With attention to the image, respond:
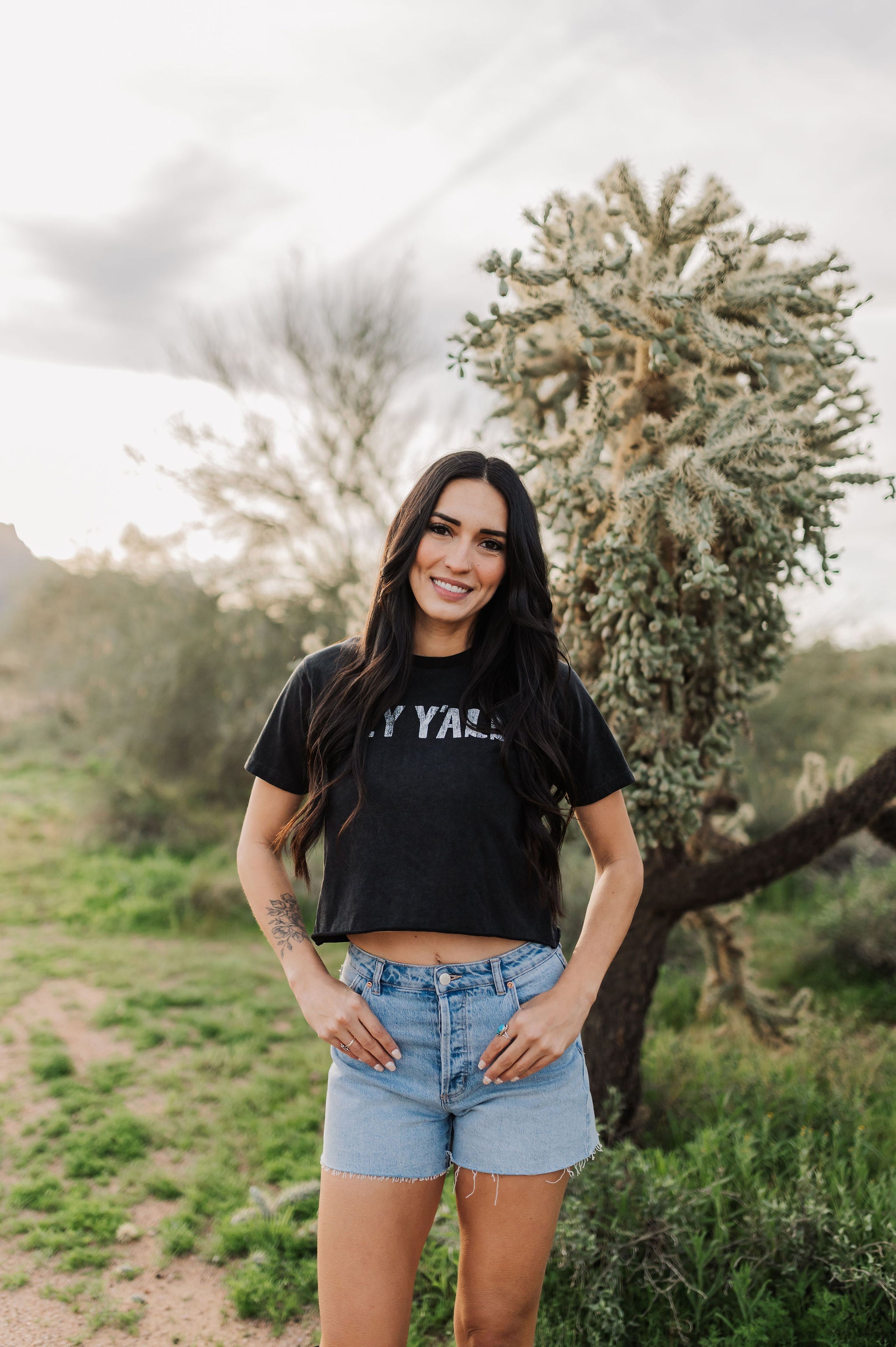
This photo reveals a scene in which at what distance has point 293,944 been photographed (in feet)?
6.82

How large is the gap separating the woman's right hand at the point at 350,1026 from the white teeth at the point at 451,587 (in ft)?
2.94

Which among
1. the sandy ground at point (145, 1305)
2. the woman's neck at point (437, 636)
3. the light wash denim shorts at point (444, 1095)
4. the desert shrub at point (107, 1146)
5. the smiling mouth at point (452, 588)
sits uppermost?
the smiling mouth at point (452, 588)

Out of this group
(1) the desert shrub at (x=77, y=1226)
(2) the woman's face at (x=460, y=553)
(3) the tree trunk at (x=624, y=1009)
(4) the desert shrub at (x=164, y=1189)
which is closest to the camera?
(2) the woman's face at (x=460, y=553)

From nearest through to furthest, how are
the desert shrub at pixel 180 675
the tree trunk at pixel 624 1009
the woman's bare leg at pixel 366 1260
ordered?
1. the woman's bare leg at pixel 366 1260
2. the tree trunk at pixel 624 1009
3. the desert shrub at pixel 180 675

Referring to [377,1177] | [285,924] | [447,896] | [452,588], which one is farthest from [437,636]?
[377,1177]

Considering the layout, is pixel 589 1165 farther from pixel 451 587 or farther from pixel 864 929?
pixel 864 929

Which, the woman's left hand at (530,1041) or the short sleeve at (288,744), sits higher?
the short sleeve at (288,744)

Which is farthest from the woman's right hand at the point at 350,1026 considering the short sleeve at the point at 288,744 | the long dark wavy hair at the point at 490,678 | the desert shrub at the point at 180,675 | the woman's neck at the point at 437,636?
the desert shrub at the point at 180,675

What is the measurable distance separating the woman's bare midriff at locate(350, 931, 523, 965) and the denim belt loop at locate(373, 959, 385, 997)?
0.02 meters

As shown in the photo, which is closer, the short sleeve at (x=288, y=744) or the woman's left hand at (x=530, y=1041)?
the woman's left hand at (x=530, y=1041)

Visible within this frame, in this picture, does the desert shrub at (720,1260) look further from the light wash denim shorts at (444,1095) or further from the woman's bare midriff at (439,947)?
the woman's bare midriff at (439,947)

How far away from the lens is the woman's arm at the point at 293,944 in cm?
186

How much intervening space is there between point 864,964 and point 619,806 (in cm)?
560

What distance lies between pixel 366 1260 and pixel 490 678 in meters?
1.23
